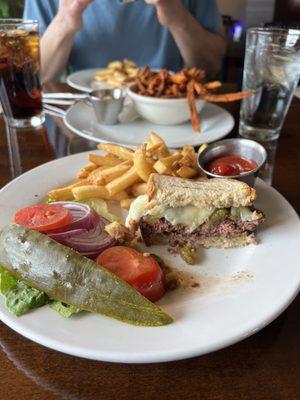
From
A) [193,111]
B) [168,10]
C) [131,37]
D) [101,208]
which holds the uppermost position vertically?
[168,10]

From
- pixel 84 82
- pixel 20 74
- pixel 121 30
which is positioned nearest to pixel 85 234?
pixel 20 74

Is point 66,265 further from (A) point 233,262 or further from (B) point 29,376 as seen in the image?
(A) point 233,262

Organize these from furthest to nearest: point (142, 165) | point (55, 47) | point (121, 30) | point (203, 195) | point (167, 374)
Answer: point (121, 30), point (55, 47), point (142, 165), point (203, 195), point (167, 374)

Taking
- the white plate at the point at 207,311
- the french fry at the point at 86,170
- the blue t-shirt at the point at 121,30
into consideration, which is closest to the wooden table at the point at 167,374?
the white plate at the point at 207,311

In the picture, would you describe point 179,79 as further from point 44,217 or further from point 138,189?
point 44,217

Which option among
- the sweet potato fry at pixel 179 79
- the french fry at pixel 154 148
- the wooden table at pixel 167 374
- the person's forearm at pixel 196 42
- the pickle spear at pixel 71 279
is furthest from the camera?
the person's forearm at pixel 196 42

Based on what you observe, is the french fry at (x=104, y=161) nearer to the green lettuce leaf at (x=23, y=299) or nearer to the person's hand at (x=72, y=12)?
the green lettuce leaf at (x=23, y=299)

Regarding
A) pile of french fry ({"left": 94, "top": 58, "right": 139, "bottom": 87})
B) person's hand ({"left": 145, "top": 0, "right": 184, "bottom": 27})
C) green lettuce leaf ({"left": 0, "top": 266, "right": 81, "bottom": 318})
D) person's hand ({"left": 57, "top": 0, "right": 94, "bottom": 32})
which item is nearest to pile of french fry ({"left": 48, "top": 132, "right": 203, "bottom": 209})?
green lettuce leaf ({"left": 0, "top": 266, "right": 81, "bottom": 318})
